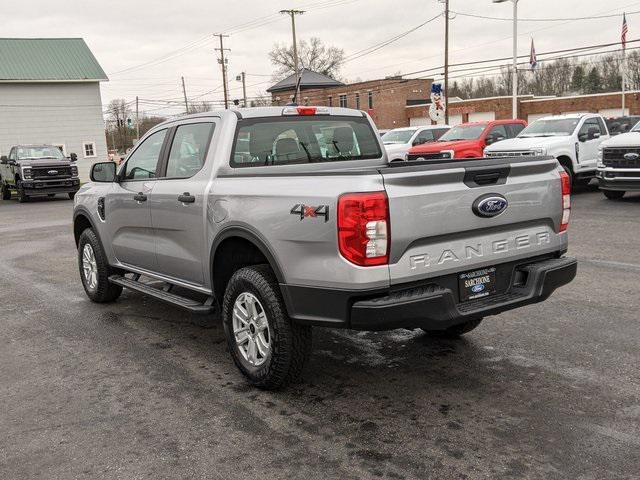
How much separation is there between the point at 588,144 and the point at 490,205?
13.1 metres

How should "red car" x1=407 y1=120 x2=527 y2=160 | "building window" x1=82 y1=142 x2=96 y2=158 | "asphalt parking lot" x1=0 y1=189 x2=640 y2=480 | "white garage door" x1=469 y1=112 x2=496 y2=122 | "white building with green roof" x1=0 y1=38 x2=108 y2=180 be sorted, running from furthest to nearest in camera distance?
"white garage door" x1=469 y1=112 x2=496 y2=122, "building window" x1=82 y1=142 x2=96 y2=158, "white building with green roof" x1=0 y1=38 x2=108 y2=180, "red car" x1=407 y1=120 x2=527 y2=160, "asphalt parking lot" x1=0 y1=189 x2=640 y2=480

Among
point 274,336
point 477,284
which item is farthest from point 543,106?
point 274,336

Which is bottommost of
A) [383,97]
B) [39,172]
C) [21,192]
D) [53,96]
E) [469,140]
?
[21,192]

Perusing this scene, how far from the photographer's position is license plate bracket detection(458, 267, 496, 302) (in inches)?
147

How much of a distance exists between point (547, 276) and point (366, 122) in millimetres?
2328

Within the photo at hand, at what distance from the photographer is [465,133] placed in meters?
18.2

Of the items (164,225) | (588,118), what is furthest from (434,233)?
(588,118)

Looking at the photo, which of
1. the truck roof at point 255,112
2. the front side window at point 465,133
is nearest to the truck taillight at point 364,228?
the truck roof at point 255,112

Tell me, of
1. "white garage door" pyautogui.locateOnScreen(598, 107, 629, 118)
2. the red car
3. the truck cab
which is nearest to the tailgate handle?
the red car

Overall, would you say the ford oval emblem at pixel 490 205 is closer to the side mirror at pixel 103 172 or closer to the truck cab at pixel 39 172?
the side mirror at pixel 103 172

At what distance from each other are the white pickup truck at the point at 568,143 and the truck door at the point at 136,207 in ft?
35.0

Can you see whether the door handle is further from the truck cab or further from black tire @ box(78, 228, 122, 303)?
the truck cab

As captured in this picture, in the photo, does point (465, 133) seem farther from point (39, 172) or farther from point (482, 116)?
point (482, 116)

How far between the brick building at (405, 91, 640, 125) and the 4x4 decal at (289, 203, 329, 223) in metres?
49.9
